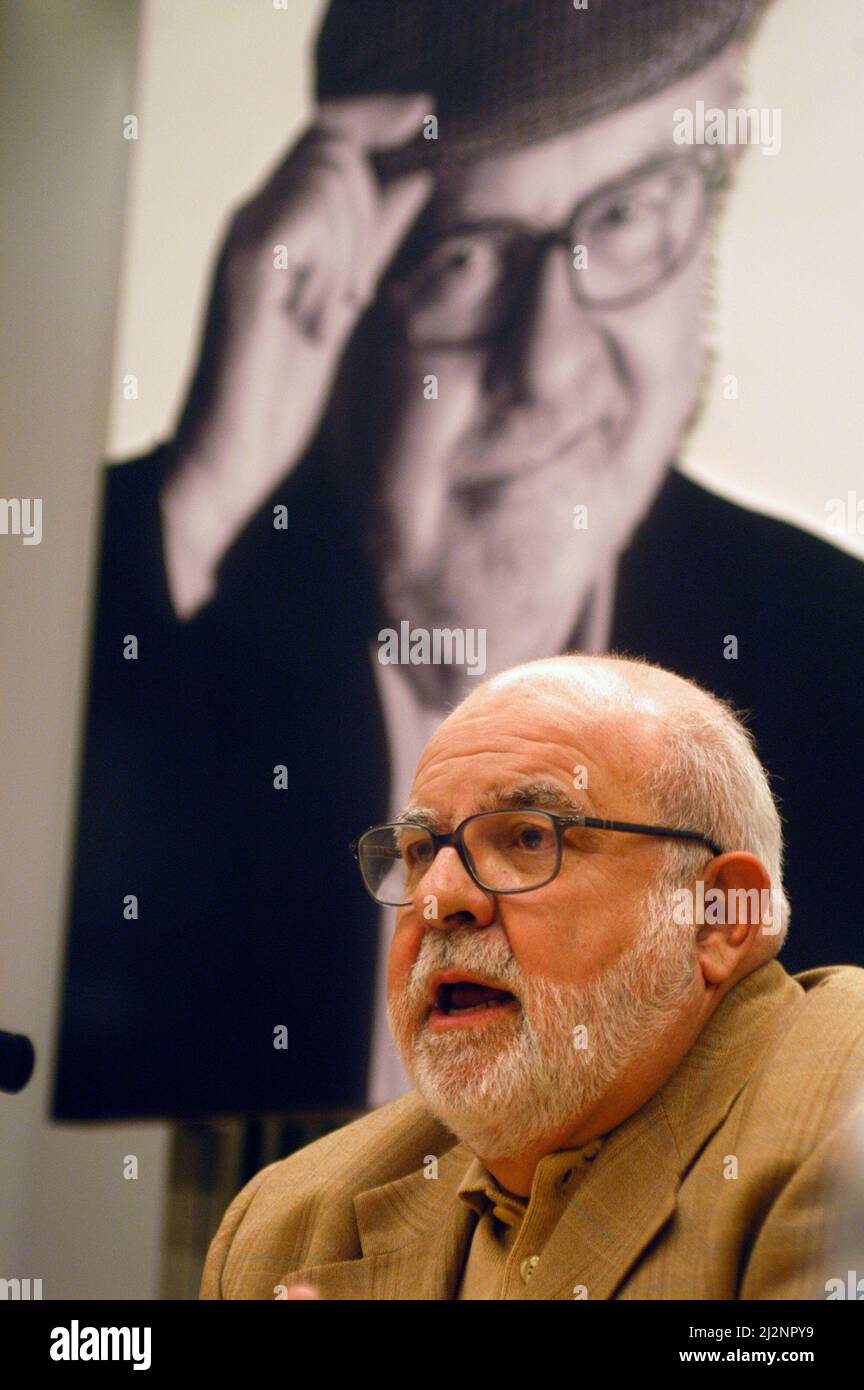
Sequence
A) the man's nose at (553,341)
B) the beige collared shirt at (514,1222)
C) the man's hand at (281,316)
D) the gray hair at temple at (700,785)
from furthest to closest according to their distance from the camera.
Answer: the man's hand at (281,316) < the man's nose at (553,341) < the gray hair at temple at (700,785) < the beige collared shirt at (514,1222)

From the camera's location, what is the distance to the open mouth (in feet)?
→ 5.62

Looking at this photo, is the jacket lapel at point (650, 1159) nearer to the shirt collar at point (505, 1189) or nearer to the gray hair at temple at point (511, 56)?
the shirt collar at point (505, 1189)

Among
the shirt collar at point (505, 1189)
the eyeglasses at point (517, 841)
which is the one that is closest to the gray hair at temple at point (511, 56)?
the eyeglasses at point (517, 841)

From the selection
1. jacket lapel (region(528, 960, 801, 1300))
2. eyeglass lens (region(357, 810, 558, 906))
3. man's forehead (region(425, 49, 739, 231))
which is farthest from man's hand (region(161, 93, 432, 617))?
jacket lapel (region(528, 960, 801, 1300))

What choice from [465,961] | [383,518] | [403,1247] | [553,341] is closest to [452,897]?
[465,961]

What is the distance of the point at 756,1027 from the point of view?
165 centimetres

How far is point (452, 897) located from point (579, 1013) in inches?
8.3

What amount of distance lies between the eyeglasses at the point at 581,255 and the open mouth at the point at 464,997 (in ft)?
6.29

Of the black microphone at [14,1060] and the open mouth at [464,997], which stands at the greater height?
the open mouth at [464,997]

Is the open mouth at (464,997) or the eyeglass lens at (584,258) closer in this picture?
the open mouth at (464,997)

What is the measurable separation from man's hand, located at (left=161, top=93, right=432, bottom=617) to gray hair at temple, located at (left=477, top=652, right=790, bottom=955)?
1707 mm

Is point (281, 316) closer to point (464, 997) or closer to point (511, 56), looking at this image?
point (511, 56)

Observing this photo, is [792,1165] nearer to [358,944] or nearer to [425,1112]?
[425,1112]

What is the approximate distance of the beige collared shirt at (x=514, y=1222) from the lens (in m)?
1.64
